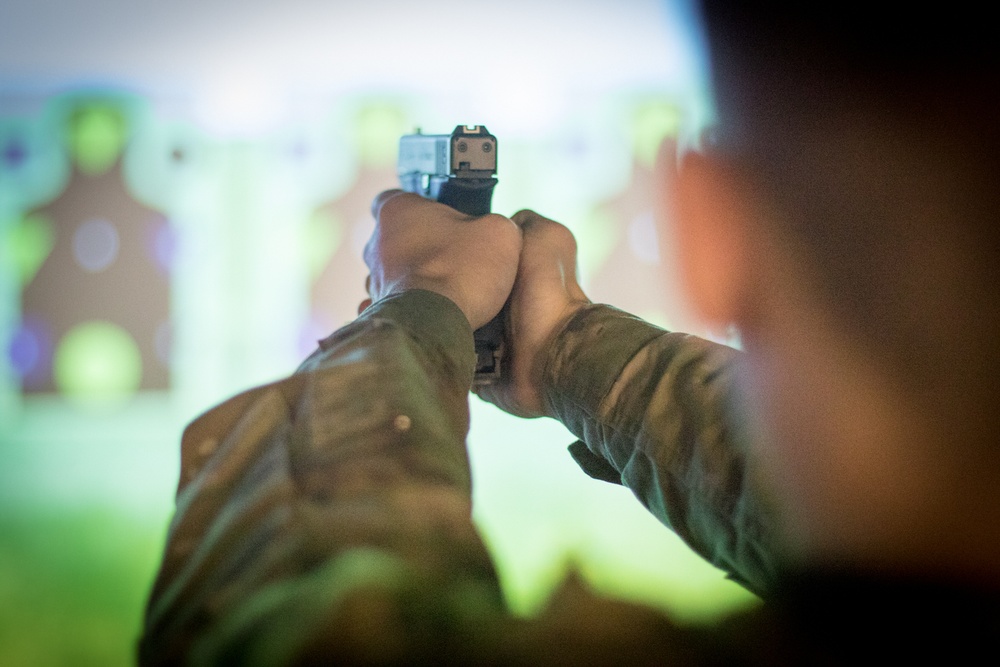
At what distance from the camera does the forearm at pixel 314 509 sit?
0.27 meters

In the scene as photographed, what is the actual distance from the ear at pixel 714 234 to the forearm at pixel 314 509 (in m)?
0.16

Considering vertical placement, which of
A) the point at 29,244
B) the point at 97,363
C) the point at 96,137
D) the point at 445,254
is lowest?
the point at 97,363

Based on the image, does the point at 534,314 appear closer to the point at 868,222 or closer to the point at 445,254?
the point at 445,254

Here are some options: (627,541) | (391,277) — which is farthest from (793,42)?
(627,541)

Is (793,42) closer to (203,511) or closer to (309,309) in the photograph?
(203,511)

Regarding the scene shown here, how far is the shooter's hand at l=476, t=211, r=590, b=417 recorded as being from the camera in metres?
0.80

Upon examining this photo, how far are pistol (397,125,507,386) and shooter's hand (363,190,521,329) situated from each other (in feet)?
0.06

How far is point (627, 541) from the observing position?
138 cm

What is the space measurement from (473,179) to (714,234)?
0.55m

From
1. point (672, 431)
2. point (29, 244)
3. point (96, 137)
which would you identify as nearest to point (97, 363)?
point (29, 244)

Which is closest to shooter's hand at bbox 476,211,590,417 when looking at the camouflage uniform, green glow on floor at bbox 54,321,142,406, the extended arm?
the extended arm

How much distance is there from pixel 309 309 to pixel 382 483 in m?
1.40

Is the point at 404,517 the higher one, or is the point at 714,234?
the point at 714,234

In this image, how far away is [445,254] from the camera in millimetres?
786
